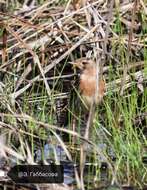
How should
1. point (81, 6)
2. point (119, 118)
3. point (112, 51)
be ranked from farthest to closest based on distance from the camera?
point (81, 6) → point (112, 51) → point (119, 118)

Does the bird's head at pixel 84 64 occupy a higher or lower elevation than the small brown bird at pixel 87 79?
higher

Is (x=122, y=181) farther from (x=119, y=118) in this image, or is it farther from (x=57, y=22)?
(x=57, y=22)

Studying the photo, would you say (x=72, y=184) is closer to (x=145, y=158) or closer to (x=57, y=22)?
(x=145, y=158)

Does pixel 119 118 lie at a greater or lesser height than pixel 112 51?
lesser

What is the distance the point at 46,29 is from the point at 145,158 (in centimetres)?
170

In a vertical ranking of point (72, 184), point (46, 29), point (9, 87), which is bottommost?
point (72, 184)

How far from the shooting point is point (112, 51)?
17.5 feet

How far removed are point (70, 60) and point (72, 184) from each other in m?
1.82

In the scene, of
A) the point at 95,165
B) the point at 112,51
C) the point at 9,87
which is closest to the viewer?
the point at 95,165

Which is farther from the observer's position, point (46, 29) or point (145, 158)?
point (46, 29)

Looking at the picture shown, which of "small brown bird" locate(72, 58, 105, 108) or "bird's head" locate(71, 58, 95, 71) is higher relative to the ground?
"bird's head" locate(71, 58, 95, 71)

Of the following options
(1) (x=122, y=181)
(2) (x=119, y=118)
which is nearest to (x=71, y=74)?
(2) (x=119, y=118)

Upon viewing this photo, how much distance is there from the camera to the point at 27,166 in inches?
→ 143

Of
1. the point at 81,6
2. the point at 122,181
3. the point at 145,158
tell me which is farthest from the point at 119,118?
the point at 81,6
